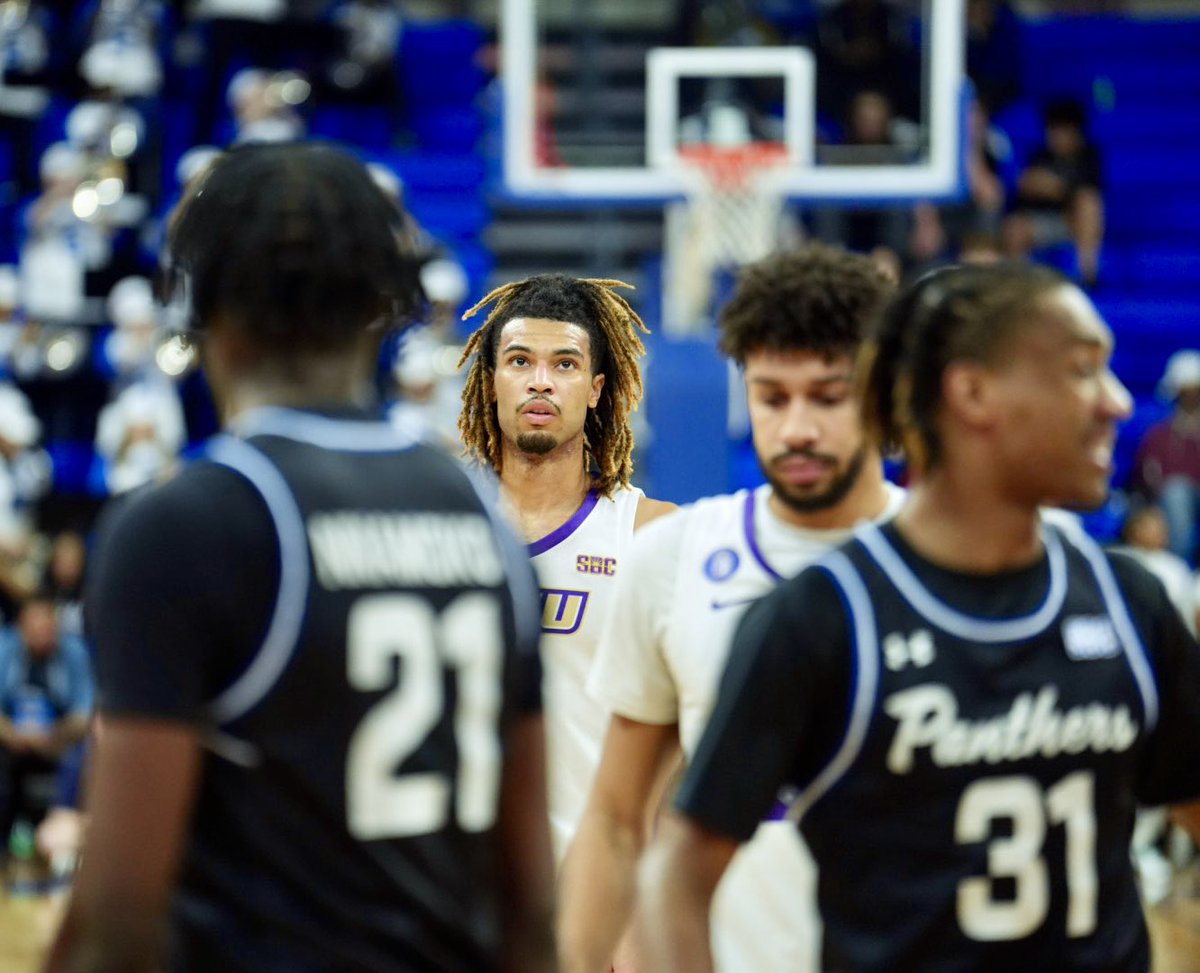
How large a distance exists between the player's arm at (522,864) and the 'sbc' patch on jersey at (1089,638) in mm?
801

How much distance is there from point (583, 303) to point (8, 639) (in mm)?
7763

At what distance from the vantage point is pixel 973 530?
291 centimetres

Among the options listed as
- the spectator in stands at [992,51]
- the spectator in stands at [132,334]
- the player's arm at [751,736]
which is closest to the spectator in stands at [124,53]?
the spectator in stands at [132,334]

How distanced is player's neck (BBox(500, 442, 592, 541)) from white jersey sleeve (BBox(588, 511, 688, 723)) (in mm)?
1306

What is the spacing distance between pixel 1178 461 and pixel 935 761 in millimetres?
12256

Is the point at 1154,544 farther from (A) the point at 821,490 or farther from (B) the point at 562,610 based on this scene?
(A) the point at 821,490

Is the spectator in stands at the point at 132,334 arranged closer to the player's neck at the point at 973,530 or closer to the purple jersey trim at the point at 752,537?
the purple jersey trim at the point at 752,537

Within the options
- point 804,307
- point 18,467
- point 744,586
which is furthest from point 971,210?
point 744,586

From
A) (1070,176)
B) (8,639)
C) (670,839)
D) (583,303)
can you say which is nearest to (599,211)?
(1070,176)

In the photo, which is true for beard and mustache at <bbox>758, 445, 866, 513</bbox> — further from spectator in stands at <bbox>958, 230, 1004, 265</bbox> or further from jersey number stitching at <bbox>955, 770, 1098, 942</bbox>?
spectator in stands at <bbox>958, 230, 1004, 265</bbox>

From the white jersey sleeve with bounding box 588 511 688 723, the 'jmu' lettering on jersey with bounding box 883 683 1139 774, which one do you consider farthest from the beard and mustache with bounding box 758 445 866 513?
the 'jmu' lettering on jersey with bounding box 883 683 1139 774

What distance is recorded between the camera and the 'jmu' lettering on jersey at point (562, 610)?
512cm

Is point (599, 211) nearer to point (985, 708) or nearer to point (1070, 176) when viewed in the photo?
point (1070, 176)

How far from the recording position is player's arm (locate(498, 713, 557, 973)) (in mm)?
2686
